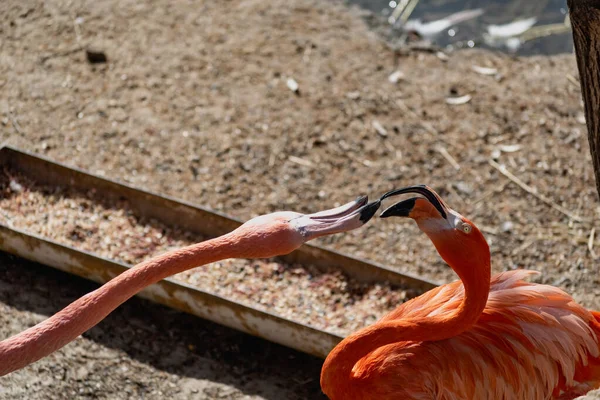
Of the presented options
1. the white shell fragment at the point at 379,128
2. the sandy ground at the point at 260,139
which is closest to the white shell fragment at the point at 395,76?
the sandy ground at the point at 260,139

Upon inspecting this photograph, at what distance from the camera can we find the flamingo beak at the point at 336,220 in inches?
113

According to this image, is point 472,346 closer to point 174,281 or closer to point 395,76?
point 174,281

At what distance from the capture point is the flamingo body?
11.0 ft

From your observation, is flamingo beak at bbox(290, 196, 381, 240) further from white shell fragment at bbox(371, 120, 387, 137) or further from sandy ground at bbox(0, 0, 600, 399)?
white shell fragment at bbox(371, 120, 387, 137)

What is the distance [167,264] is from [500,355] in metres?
1.55

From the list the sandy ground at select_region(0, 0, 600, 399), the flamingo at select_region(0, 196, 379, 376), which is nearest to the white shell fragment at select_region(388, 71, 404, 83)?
the sandy ground at select_region(0, 0, 600, 399)

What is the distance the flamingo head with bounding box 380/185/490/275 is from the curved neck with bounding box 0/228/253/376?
70cm

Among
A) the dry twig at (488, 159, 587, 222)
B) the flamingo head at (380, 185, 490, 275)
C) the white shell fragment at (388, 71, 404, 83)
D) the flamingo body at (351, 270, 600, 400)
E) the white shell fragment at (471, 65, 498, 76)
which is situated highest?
the flamingo head at (380, 185, 490, 275)

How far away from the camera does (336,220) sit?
2893 mm

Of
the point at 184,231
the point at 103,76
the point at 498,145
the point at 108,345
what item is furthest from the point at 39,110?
the point at 498,145

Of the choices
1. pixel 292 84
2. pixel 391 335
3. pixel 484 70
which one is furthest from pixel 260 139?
pixel 391 335

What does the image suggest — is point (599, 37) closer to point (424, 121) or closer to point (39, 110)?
point (424, 121)

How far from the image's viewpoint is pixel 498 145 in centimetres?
598

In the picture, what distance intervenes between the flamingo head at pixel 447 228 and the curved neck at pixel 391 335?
17 cm
